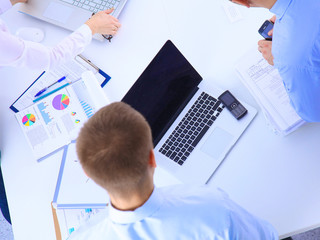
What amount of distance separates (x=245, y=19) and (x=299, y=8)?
0.35 meters

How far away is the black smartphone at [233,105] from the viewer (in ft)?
3.34

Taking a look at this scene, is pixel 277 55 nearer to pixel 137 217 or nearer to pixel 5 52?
pixel 137 217

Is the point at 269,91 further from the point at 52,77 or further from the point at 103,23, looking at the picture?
the point at 52,77

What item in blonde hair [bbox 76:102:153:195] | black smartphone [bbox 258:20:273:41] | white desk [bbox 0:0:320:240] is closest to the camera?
blonde hair [bbox 76:102:153:195]

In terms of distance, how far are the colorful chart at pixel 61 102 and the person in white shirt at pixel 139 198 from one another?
47 centimetres

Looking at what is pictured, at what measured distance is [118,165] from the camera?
0.63 meters

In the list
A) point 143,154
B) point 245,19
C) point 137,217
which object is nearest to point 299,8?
point 245,19

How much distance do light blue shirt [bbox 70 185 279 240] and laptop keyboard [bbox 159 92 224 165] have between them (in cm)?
22

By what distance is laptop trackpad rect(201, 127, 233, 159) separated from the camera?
1.01m

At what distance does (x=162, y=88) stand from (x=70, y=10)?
0.53m

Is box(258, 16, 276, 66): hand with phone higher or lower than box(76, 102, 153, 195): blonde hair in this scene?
higher

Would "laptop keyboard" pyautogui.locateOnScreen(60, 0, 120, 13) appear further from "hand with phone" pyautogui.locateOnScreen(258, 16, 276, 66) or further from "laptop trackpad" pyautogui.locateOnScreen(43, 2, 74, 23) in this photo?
"hand with phone" pyautogui.locateOnScreen(258, 16, 276, 66)

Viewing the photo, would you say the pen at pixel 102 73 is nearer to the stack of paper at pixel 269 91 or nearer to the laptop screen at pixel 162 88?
the laptop screen at pixel 162 88

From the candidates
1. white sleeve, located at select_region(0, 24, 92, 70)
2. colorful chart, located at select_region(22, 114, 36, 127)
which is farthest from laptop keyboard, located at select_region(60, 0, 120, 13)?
colorful chart, located at select_region(22, 114, 36, 127)
